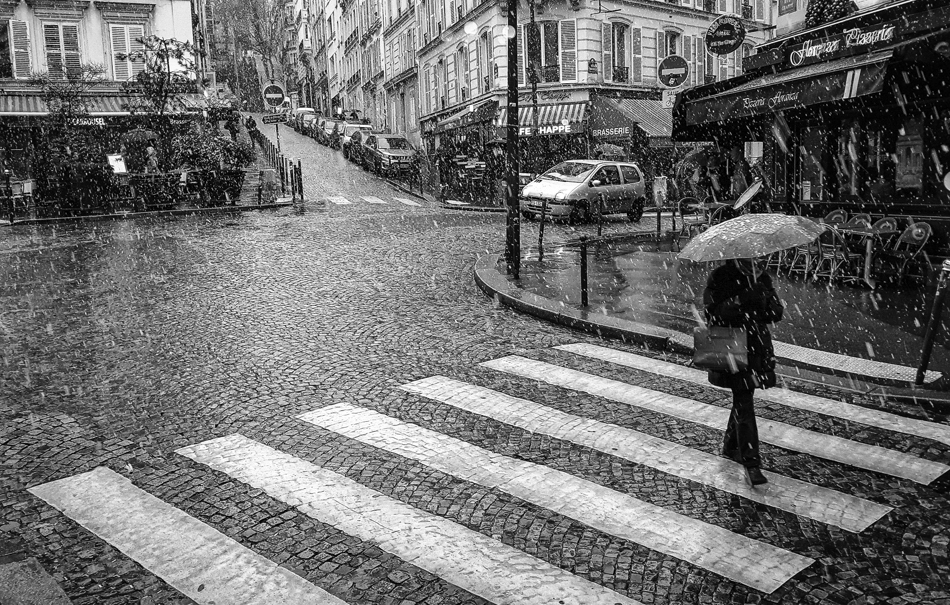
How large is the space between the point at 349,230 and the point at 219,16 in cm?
8148

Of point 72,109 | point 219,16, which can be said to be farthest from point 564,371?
point 219,16

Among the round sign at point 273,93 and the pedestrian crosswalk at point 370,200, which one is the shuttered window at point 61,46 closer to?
the round sign at point 273,93

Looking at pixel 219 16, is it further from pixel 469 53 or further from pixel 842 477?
pixel 842 477

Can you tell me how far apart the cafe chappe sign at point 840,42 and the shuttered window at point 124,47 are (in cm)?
2909

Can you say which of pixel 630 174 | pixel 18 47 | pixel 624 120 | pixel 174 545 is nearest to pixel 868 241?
pixel 174 545

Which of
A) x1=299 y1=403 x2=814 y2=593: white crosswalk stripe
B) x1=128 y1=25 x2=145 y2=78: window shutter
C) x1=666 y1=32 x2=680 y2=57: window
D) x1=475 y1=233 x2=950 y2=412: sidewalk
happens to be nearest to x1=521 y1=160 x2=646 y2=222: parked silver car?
x1=475 y1=233 x2=950 y2=412: sidewalk

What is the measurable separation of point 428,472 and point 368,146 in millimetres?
35226

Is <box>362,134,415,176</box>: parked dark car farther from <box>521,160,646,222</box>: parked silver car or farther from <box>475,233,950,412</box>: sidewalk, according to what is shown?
<box>475,233,950,412</box>: sidewalk

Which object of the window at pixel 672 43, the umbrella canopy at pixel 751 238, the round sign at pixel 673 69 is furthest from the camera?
the window at pixel 672 43

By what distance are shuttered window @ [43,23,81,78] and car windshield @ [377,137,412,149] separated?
1316 cm

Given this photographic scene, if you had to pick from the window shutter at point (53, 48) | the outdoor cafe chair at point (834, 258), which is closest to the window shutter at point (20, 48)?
the window shutter at point (53, 48)

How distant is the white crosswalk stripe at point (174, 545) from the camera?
347cm

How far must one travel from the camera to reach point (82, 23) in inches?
1324

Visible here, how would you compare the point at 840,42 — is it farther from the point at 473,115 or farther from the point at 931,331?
the point at 473,115
